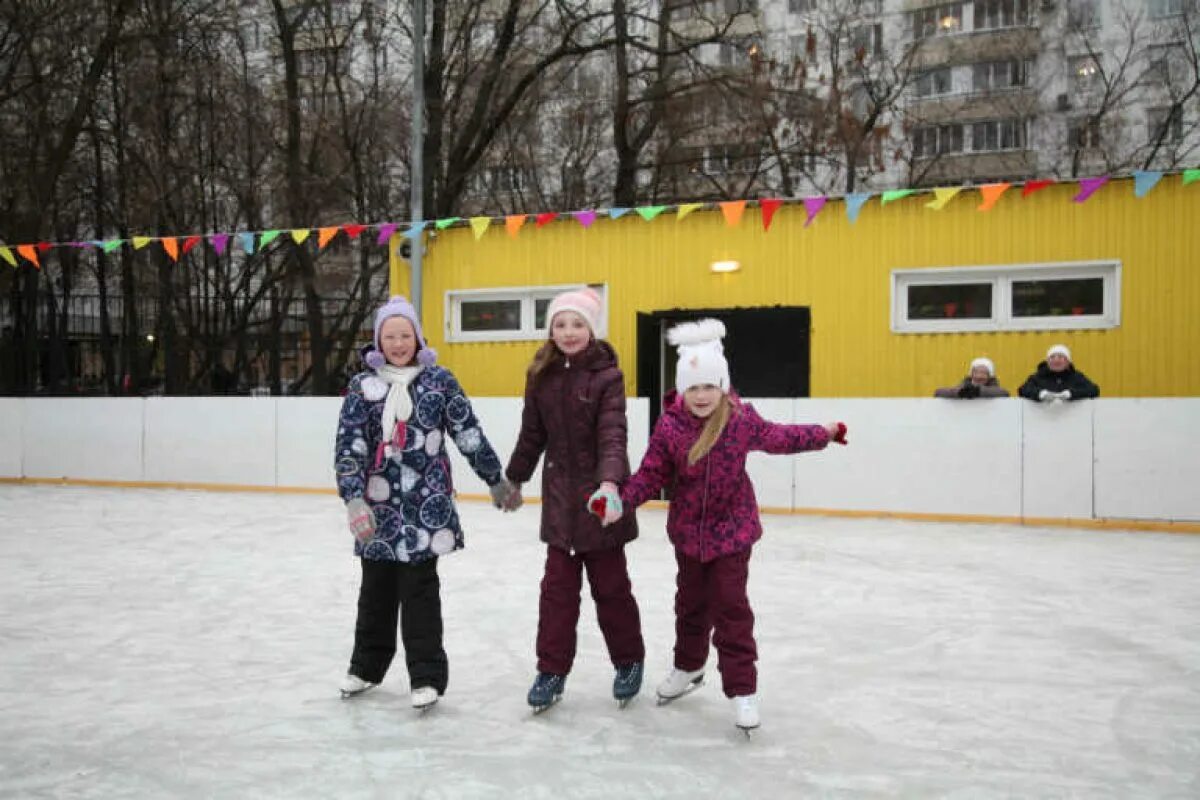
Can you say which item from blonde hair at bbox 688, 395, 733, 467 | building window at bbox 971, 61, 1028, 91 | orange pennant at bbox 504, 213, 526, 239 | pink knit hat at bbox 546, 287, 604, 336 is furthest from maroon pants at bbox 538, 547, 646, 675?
building window at bbox 971, 61, 1028, 91

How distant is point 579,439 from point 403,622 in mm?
833

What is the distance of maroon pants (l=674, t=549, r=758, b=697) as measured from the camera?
330cm

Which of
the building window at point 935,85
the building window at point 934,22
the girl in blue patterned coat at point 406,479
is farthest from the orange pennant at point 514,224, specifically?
the building window at point 935,85

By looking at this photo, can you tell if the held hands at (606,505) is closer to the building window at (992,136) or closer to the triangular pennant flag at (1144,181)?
the triangular pennant flag at (1144,181)

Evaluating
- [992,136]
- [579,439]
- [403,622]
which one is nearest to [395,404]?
[579,439]

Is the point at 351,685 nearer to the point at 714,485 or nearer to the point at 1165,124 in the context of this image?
the point at 714,485

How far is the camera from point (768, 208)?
10250mm

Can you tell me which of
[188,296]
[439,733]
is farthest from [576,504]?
[188,296]

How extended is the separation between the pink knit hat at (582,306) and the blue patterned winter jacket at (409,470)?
455 millimetres

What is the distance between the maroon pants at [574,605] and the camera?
11.6 feet

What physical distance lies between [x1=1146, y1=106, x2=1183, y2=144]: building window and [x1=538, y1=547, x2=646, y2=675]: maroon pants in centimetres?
1800

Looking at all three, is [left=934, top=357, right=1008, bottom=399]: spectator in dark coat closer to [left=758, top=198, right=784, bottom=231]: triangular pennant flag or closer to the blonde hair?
[left=758, top=198, right=784, bottom=231]: triangular pennant flag

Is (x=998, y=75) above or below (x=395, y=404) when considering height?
above

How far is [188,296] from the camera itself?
15.3 m
